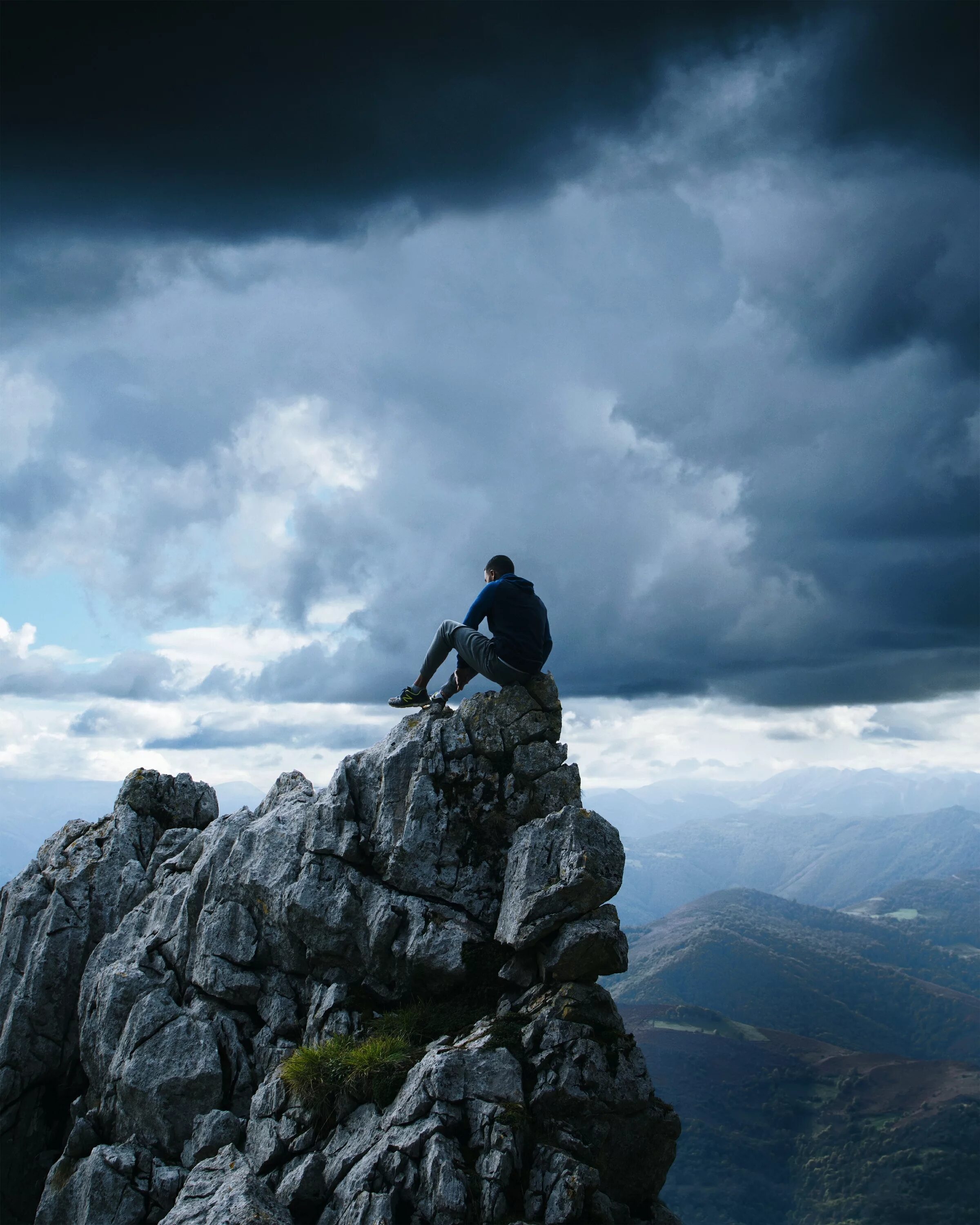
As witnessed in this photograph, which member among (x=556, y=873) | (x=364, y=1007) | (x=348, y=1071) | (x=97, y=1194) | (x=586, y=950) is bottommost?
(x=97, y=1194)

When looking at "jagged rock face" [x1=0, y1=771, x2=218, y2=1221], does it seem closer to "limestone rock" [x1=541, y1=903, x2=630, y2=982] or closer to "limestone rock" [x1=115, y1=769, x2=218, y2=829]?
"limestone rock" [x1=115, y1=769, x2=218, y2=829]

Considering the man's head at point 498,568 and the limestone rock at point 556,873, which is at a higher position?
the man's head at point 498,568

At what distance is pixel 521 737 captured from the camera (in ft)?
80.3

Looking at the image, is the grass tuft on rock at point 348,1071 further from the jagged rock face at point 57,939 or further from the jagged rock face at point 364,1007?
the jagged rock face at point 57,939

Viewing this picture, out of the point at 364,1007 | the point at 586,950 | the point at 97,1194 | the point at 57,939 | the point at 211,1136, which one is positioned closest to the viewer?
the point at 586,950

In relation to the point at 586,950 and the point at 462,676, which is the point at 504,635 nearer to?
the point at 462,676

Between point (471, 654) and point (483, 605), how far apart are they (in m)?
1.59

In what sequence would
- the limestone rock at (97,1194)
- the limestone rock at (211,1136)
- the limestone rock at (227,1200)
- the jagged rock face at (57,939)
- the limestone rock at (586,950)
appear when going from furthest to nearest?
1. the jagged rock face at (57,939)
2. the limestone rock at (211,1136)
3. the limestone rock at (97,1194)
4. the limestone rock at (586,950)
5. the limestone rock at (227,1200)

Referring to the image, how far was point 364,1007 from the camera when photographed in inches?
851

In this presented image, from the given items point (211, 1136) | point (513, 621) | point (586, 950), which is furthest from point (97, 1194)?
point (513, 621)

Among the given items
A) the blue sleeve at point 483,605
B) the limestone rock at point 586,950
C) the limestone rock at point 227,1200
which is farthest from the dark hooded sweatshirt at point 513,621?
the limestone rock at point 227,1200

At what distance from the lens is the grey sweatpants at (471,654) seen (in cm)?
2497

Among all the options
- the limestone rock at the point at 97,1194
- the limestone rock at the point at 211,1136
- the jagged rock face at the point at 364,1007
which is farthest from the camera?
the limestone rock at the point at 211,1136

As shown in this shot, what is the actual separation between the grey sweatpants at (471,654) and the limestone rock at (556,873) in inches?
183
